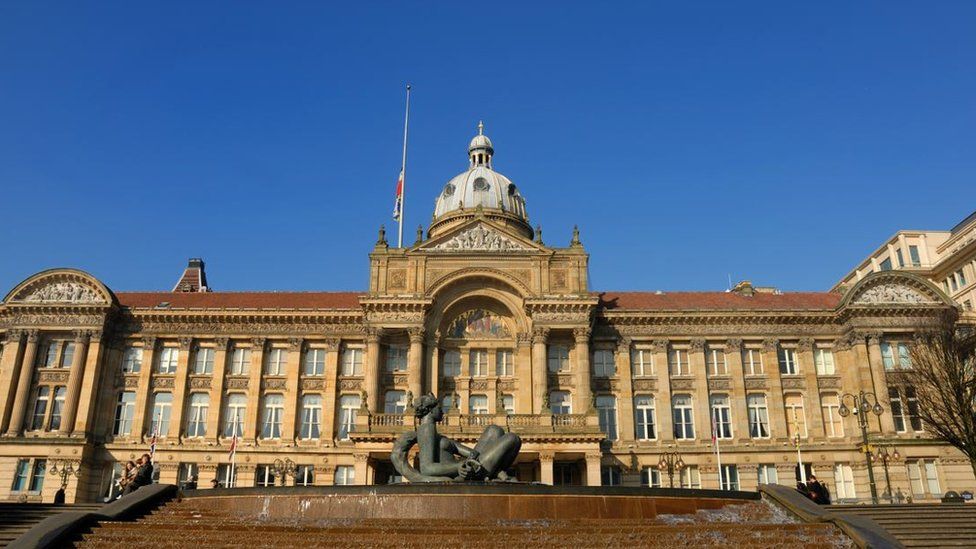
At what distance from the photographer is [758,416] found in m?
47.8

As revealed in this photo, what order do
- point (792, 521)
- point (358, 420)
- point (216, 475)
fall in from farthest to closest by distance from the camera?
point (216, 475), point (358, 420), point (792, 521)

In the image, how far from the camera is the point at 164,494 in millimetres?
23359

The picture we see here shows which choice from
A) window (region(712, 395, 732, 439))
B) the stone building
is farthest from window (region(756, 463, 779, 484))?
window (region(712, 395, 732, 439))

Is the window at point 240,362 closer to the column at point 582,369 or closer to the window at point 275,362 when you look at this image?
the window at point 275,362

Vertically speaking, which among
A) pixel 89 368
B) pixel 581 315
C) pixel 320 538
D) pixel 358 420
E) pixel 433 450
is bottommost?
pixel 320 538

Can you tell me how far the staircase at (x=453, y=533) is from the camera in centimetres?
1681

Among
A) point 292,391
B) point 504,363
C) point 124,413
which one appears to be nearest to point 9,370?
point 124,413

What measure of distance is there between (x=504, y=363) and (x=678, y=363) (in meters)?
11.1

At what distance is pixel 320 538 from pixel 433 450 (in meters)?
6.03

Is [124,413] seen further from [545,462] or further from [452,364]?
[545,462]

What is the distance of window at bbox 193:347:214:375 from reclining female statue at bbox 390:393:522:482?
97.7 feet

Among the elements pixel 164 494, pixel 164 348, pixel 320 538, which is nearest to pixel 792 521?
pixel 320 538

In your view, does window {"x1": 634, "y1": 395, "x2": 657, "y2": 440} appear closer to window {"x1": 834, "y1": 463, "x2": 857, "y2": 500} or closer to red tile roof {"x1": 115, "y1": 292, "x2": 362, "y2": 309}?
window {"x1": 834, "y1": 463, "x2": 857, "y2": 500}

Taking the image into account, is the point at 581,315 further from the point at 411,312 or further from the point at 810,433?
the point at 810,433
